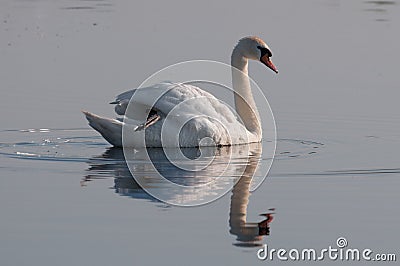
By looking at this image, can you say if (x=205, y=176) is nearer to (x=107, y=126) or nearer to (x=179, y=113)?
(x=179, y=113)

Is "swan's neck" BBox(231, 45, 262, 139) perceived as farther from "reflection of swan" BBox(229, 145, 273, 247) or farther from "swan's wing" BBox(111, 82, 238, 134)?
"reflection of swan" BBox(229, 145, 273, 247)

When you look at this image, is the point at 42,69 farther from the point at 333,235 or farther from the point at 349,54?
the point at 333,235

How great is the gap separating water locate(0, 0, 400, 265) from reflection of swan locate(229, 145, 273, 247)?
14 millimetres

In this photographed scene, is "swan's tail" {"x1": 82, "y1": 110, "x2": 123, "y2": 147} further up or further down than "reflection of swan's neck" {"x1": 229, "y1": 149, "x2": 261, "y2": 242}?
further up

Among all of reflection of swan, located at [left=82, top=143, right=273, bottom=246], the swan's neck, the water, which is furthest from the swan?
the swan's neck

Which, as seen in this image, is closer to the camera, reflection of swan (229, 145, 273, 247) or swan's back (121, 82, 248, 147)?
reflection of swan (229, 145, 273, 247)

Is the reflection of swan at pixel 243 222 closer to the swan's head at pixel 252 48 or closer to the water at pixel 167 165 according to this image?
the water at pixel 167 165

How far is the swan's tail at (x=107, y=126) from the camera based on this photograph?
11035 millimetres

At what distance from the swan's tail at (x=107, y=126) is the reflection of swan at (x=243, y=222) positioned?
1.74 meters

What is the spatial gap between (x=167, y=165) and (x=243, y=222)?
225 centimetres

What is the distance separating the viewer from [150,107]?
36.2 ft

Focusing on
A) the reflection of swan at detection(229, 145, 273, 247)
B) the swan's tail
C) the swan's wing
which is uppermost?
the swan's wing

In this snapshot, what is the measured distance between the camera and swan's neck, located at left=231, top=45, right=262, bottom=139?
41.0 feet

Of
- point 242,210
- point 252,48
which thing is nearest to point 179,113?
point 252,48
